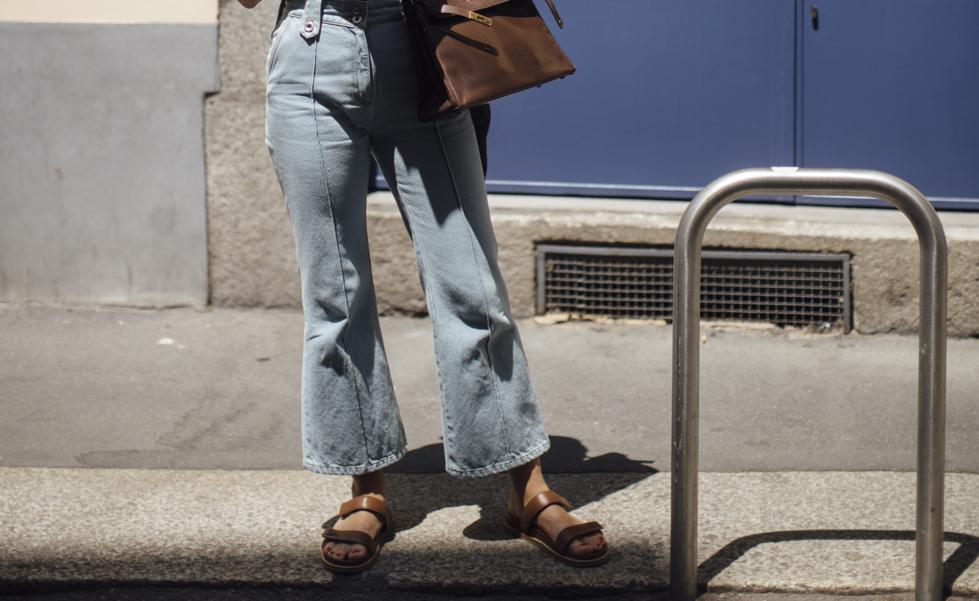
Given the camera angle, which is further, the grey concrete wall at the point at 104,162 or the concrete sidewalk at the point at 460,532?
the grey concrete wall at the point at 104,162

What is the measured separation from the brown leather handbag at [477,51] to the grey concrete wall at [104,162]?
2.71 metres

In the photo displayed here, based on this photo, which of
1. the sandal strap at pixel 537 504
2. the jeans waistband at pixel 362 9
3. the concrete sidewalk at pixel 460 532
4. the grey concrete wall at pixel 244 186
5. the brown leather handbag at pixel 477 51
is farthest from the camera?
the grey concrete wall at pixel 244 186

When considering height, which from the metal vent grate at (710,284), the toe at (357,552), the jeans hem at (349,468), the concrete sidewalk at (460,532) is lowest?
the concrete sidewalk at (460,532)

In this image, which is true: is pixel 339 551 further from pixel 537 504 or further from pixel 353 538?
pixel 537 504

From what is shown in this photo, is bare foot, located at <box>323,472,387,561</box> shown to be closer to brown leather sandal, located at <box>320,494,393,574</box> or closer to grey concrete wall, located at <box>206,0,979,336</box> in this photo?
brown leather sandal, located at <box>320,494,393,574</box>

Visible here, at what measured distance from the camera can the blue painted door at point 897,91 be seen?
518 centimetres

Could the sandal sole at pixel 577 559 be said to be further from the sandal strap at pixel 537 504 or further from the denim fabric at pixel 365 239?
the denim fabric at pixel 365 239

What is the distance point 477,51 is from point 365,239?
1.80 ft

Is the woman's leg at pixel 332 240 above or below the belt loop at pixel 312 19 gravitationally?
below

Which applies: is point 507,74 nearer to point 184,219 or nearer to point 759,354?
point 759,354

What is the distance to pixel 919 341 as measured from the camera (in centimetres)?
273

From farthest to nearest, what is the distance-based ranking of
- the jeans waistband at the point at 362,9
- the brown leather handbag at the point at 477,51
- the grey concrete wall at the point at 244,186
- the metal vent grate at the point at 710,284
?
1. the grey concrete wall at the point at 244,186
2. the metal vent grate at the point at 710,284
3. the jeans waistband at the point at 362,9
4. the brown leather handbag at the point at 477,51

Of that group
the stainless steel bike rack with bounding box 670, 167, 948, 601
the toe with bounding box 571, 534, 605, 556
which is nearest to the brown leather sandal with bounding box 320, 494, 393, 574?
the toe with bounding box 571, 534, 605, 556

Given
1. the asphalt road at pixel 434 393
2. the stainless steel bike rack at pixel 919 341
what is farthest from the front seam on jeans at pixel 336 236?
the stainless steel bike rack at pixel 919 341
